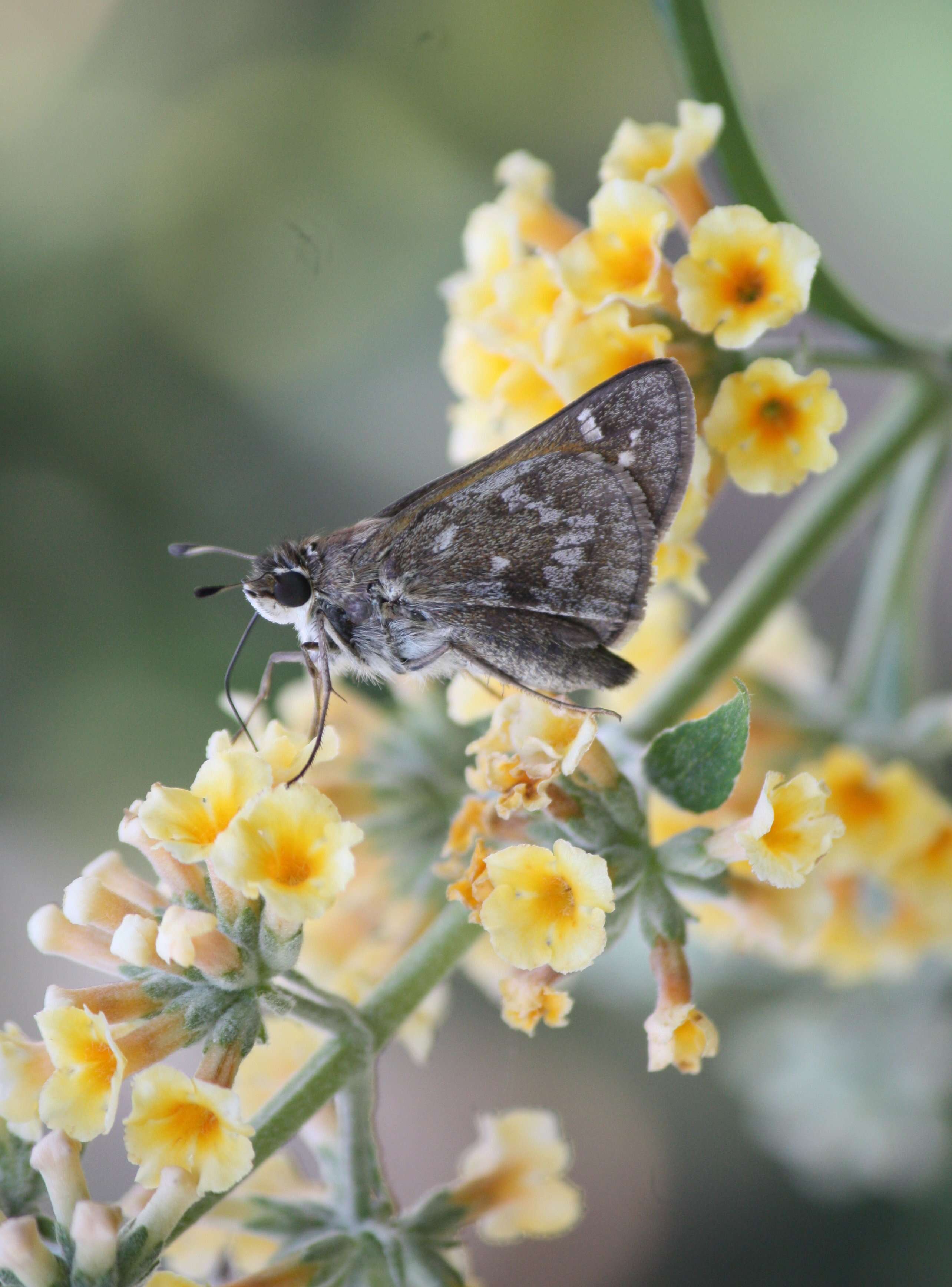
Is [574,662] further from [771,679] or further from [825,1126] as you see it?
[825,1126]

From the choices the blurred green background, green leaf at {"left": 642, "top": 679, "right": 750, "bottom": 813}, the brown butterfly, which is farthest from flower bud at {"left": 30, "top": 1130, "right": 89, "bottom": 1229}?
the blurred green background

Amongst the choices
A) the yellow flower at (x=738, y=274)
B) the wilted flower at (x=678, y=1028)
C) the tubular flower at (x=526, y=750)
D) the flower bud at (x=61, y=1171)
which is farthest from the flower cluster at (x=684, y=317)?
the flower bud at (x=61, y=1171)

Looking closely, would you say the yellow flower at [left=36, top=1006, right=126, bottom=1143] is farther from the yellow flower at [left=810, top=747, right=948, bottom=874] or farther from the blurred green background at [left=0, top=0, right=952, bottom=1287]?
the blurred green background at [left=0, top=0, right=952, bottom=1287]

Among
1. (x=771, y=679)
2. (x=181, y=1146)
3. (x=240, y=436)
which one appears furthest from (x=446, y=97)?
(x=181, y=1146)

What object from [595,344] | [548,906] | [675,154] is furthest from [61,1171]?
[675,154]

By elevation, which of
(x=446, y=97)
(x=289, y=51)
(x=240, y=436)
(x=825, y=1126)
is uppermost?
(x=289, y=51)
